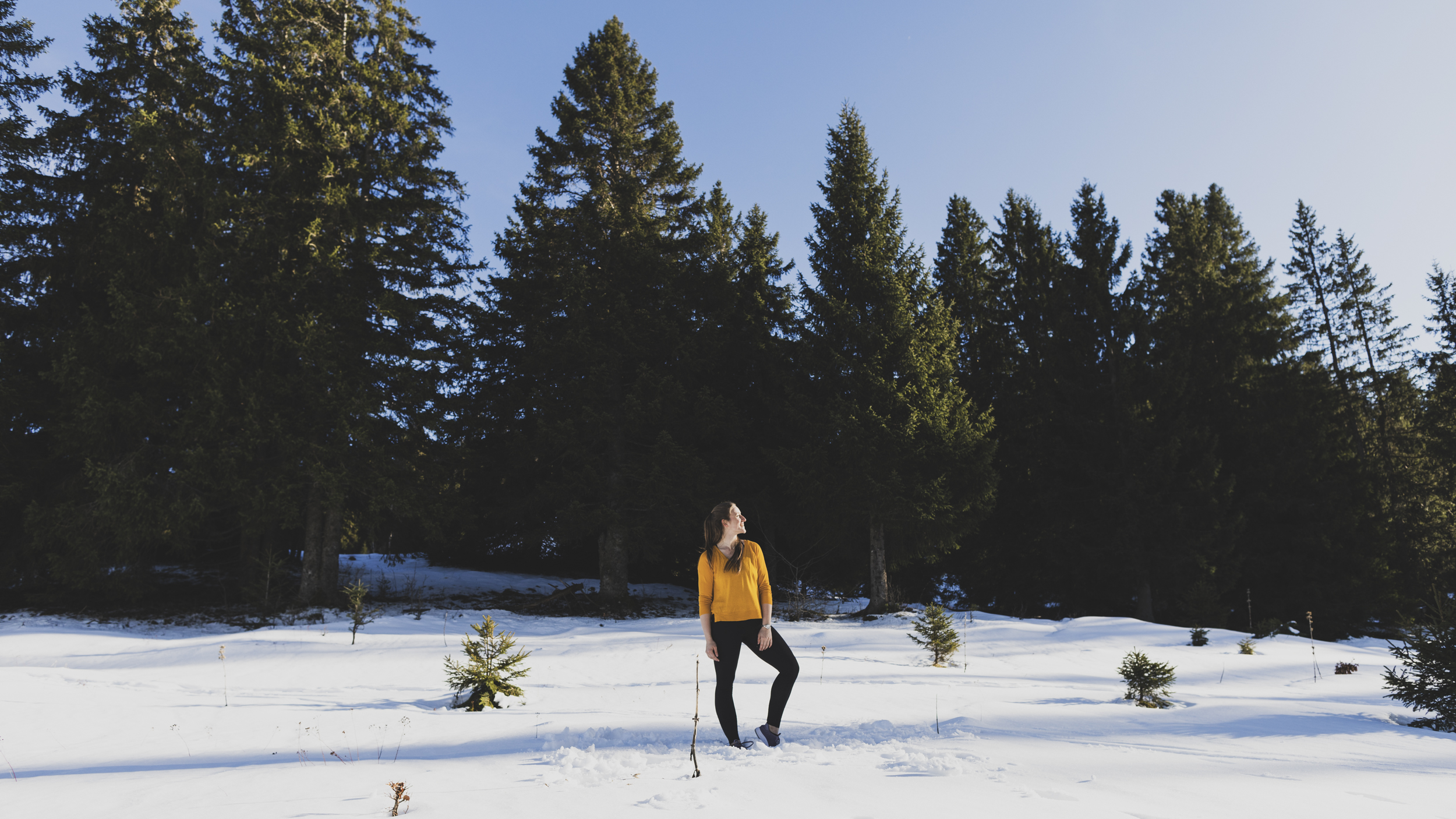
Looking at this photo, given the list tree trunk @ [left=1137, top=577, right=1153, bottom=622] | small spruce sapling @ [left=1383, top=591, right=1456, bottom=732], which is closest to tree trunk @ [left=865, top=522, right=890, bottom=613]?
tree trunk @ [left=1137, top=577, right=1153, bottom=622]

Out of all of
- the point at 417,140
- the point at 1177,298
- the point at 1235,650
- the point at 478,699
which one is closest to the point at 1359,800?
the point at 478,699

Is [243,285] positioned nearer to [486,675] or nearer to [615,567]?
[615,567]

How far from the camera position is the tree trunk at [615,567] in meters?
17.0

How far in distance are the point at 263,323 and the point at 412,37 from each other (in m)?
8.65

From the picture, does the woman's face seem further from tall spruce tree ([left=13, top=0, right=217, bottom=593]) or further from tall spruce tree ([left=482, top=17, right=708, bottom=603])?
tall spruce tree ([left=13, top=0, right=217, bottom=593])

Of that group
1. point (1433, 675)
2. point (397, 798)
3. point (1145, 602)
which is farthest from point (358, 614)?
point (1145, 602)

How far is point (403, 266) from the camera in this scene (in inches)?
666

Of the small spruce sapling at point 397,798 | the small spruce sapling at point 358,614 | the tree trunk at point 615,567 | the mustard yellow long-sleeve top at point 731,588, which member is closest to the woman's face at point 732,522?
the mustard yellow long-sleeve top at point 731,588

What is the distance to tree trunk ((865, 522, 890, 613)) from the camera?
51.9ft

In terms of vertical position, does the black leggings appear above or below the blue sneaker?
above

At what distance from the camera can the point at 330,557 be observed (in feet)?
50.1

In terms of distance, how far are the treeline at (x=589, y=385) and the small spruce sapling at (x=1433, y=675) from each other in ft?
29.3

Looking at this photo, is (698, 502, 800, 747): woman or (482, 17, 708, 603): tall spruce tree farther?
(482, 17, 708, 603): tall spruce tree

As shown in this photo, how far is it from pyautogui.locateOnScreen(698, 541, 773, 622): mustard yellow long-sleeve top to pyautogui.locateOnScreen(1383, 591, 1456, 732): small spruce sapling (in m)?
6.24
